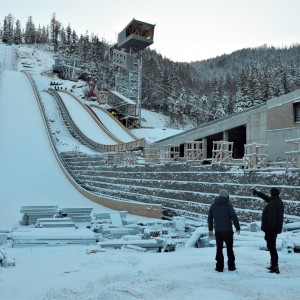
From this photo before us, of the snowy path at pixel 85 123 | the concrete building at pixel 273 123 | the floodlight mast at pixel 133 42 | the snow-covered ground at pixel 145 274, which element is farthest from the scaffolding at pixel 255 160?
the floodlight mast at pixel 133 42

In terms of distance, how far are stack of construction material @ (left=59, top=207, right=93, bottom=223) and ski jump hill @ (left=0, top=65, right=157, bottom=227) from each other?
78.0 inches

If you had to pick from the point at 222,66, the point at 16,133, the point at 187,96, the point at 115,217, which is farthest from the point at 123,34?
the point at 222,66

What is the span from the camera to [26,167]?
23.3m

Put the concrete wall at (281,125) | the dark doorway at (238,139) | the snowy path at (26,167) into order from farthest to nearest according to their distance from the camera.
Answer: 1. the dark doorway at (238,139)
2. the snowy path at (26,167)
3. the concrete wall at (281,125)

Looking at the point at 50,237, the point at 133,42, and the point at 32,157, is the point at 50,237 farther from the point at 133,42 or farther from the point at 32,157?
the point at 133,42

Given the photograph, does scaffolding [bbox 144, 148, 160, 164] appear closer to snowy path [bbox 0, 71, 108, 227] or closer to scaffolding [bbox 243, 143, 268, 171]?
snowy path [bbox 0, 71, 108, 227]

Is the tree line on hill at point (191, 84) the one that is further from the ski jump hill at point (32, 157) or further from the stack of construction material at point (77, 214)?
the stack of construction material at point (77, 214)

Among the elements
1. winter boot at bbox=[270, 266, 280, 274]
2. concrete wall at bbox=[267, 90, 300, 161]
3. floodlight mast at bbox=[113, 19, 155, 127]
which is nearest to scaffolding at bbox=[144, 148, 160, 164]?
concrete wall at bbox=[267, 90, 300, 161]

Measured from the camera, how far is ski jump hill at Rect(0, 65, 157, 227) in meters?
18.5

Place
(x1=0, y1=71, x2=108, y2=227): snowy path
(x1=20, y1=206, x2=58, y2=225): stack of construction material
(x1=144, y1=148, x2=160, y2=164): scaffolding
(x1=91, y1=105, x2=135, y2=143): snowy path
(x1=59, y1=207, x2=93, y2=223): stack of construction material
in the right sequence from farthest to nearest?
(x1=91, y1=105, x2=135, y2=143): snowy path
(x1=0, y1=71, x2=108, y2=227): snowy path
(x1=144, y1=148, x2=160, y2=164): scaffolding
(x1=59, y1=207, x2=93, y2=223): stack of construction material
(x1=20, y1=206, x2=58, y2=225): stack of construction material

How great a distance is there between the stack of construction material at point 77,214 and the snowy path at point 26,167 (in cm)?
187

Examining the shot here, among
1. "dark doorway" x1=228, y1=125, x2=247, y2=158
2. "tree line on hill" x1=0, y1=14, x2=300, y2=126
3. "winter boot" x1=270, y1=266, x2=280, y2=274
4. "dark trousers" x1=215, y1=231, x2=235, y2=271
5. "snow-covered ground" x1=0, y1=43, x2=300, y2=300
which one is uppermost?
"tree line on hill" x1=0, y1=14, x2=300, y2=126

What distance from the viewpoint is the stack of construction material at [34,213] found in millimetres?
12781

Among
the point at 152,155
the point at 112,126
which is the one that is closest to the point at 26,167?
the point at 152,155
